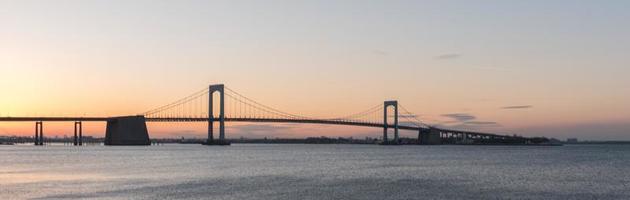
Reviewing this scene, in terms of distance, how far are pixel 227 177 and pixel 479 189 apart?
14.9m

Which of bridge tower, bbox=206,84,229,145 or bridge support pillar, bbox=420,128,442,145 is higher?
bridge tower, bbox=206,84,229,145

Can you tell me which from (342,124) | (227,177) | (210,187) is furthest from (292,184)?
(342,124)

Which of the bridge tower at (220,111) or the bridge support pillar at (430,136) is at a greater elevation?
the bridge tower at (220,111)

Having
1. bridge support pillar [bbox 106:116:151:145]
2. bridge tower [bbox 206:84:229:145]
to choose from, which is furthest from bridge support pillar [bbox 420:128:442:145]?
bridge support pillar [bbox 106:116:151:145]

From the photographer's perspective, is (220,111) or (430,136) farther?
(430,136)

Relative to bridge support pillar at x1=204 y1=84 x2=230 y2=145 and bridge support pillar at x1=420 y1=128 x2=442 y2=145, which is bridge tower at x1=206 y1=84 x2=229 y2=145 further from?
bridge support pillar at x1=420 y1=128 x2=442 y2=145

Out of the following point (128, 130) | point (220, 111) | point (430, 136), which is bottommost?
point (430, 136)

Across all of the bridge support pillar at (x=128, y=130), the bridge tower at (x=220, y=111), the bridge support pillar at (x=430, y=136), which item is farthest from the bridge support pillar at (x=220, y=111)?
the bridge support pillar at (x=430, y=136)

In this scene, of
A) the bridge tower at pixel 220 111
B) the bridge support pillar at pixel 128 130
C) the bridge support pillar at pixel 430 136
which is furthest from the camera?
the bridge support pillar at pixel 430 136

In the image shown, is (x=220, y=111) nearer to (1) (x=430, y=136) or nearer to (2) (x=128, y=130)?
(2) (x=128, y=130)

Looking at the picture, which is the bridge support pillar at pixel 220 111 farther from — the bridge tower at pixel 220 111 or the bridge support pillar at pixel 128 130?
the bridge support pillar at pixel 128 130

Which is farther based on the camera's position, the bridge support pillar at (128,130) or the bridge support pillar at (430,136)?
the bridge support pillar at (430,136)

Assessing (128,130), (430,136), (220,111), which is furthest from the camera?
(430,136)

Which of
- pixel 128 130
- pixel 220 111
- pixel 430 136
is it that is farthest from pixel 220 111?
pixel 430 136
